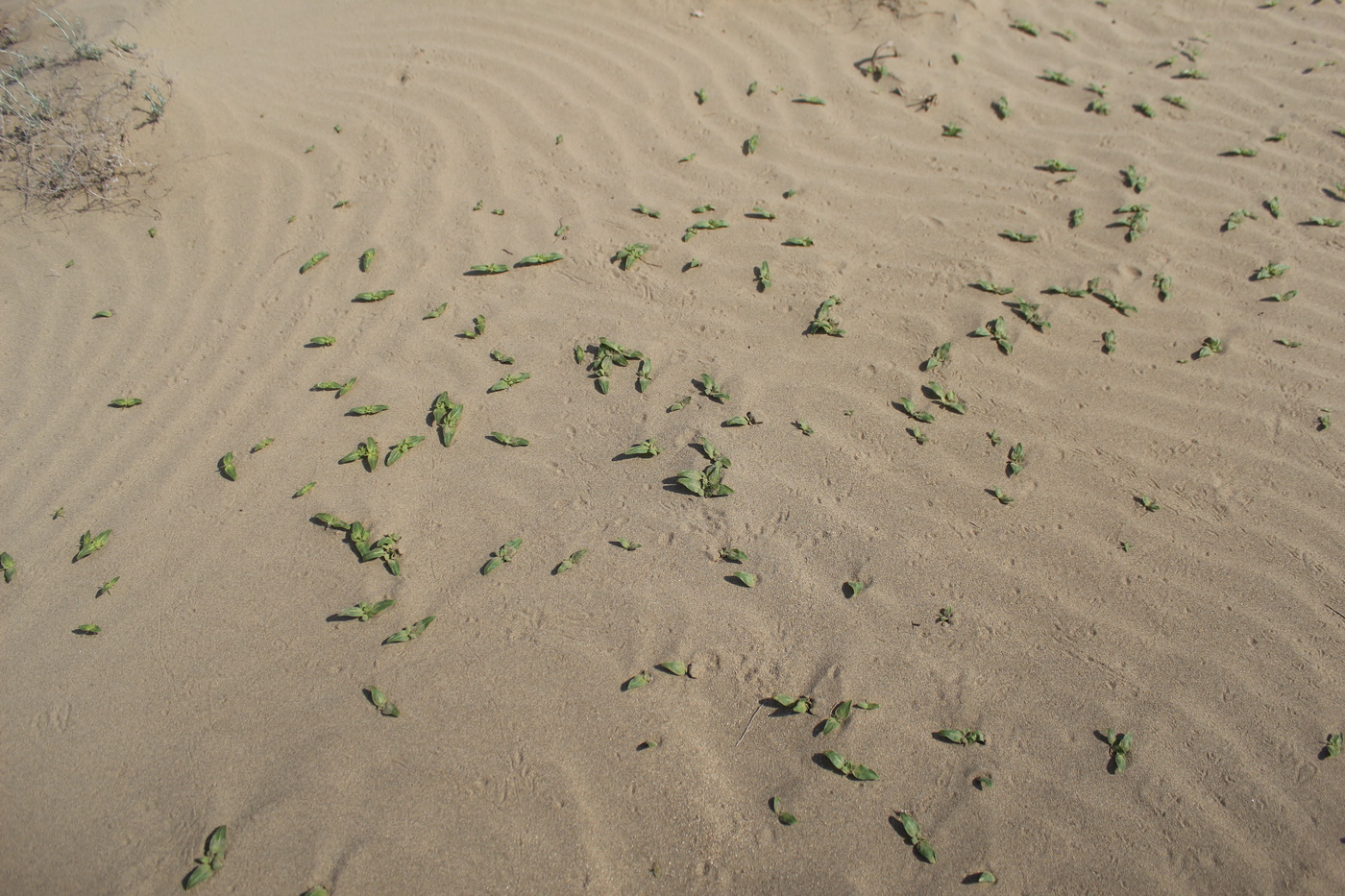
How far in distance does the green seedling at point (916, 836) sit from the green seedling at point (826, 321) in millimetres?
1848

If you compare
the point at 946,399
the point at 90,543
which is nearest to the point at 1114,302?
the point at 946,399

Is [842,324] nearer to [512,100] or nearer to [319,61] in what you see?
[512,100]

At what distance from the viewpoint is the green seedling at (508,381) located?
2.95 m

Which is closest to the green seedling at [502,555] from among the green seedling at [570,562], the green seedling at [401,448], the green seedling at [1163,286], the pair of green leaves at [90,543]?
the green seedling at [570,562]

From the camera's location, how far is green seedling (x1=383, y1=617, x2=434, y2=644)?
2.28 metres

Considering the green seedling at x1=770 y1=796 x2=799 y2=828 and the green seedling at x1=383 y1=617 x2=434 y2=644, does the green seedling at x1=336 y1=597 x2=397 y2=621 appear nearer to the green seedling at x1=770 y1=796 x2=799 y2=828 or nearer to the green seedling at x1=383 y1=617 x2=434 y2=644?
the green seedling at x1=383 y1=617 x2=434 y2=644

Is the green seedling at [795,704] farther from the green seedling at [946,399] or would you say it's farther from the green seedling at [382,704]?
the green seedling at [946,399]

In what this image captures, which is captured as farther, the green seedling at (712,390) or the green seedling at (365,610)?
the green seedling at (712,390)

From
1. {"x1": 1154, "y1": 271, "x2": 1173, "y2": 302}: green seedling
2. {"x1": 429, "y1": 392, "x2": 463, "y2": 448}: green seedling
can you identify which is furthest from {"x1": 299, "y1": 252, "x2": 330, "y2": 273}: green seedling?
{"x1": 1154, "y1": 271, "x2": 1173, "y2": 302}: green seedling

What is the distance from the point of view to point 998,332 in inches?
123

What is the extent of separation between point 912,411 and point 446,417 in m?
1.77

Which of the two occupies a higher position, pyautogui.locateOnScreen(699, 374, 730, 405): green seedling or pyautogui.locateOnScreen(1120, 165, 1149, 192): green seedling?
pyautogui.locateOnScreen(1120, 165, 1149, 192): green seedling

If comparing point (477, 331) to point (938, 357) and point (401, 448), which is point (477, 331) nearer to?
point (401, 448)

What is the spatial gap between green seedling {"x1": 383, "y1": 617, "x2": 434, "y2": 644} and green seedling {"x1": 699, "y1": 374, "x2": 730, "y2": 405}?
4.23ft
